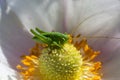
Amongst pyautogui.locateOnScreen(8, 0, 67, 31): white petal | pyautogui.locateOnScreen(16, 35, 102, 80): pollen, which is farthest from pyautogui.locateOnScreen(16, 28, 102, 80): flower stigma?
pyautogui.locateOnScreen(8, 0, 67, 31): white petal

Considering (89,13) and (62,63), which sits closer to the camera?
(62,63)

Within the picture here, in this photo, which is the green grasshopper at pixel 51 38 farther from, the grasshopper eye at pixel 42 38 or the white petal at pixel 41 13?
the white petal at pixel 41 13

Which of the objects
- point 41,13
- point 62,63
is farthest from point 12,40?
point 62,63

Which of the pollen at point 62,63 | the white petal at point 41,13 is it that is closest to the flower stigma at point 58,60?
the pollen at point 62,63

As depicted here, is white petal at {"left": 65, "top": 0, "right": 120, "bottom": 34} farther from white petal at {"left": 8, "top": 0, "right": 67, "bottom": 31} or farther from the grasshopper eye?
the grasshopper eye

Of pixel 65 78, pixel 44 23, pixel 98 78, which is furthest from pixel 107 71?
pixel 44 23

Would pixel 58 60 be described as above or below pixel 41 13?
below

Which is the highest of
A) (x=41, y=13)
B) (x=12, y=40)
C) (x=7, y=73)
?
(x=41, y=13)

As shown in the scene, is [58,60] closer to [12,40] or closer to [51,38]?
[51,38]
